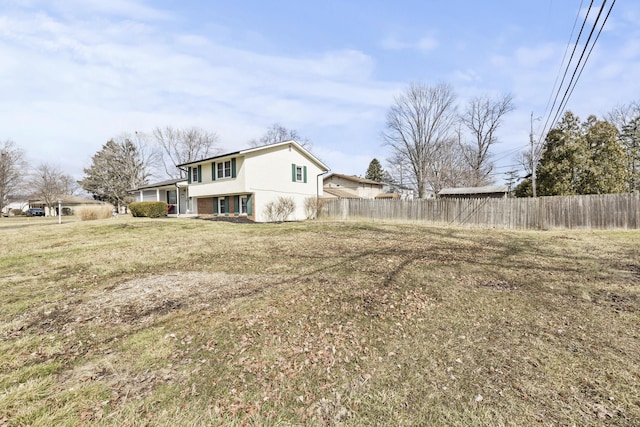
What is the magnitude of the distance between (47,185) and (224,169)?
34476mm

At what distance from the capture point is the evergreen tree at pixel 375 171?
5647cm

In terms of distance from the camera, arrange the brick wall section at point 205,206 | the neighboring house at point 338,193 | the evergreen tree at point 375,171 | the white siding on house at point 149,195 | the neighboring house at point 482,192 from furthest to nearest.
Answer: the evergreen tree at point 375,171 < the neighboring house at point 338,193 < the white siding on house at point 149,195 < the neighboring house at point 482,192 < the brick wall section at point 205,206

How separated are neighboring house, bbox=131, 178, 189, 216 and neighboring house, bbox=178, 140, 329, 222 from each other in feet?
7.39

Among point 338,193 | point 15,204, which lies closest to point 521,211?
point 338,193

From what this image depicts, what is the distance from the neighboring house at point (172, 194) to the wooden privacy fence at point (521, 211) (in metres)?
16.1

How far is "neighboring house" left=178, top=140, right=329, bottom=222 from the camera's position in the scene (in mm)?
19406

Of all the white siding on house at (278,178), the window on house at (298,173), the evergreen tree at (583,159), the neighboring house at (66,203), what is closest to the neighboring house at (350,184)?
the white siding on house at (278,178)

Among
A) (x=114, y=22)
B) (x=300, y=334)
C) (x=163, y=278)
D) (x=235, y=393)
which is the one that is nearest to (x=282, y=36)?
(x=114, y=22)

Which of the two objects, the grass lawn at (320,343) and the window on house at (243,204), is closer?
the grass lawn at (320,343)

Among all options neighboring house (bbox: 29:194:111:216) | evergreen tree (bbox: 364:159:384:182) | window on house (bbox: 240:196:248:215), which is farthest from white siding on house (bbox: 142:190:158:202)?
evergreen tree (bbox: 364:159:384:182)

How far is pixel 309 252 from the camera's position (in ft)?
27.3

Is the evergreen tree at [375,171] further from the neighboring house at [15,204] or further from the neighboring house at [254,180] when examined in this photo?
the neighboring house at [15,204]

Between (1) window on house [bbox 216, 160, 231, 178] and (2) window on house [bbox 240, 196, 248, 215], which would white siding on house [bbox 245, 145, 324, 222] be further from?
(1) window on house [bbox 216, 160, 231, 178]

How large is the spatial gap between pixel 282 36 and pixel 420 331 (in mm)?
12010
